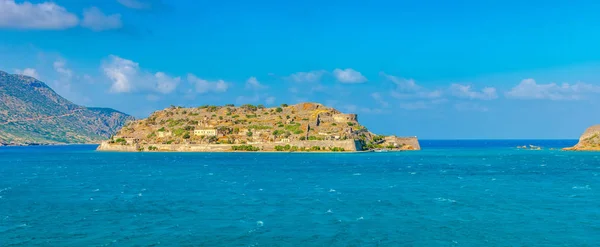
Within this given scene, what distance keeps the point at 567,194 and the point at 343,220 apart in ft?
105

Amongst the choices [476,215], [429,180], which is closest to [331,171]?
[429,180]

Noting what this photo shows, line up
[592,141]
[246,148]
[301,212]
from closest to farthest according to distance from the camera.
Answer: [301,212] < [592,141] < [246,148]

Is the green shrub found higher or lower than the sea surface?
higher

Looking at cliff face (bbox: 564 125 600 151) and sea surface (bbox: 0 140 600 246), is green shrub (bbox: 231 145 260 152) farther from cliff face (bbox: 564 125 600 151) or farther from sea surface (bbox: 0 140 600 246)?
cliff face (bbox: 564 125 600 151)

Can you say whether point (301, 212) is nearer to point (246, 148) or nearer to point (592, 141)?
point (246, 148)

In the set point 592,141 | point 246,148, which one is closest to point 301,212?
point 246,148

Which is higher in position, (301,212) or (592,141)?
(592,141)

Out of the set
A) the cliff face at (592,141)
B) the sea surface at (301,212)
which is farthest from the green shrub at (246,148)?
the cliff face at (592,141)

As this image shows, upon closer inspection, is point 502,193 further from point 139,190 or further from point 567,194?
point 139,190

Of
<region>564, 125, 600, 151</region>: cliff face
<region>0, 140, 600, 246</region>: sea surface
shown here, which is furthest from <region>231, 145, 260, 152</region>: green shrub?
<region>564, 125, 600, 151</region>: cliff face

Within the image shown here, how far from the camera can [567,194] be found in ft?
214

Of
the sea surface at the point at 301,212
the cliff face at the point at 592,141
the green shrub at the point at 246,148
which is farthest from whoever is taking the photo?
the green shrub at the point at 246,148

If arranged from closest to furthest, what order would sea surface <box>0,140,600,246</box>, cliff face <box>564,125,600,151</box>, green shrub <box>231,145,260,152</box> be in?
sea surface <box>0,140,600,246</box>, cliff face <box>564,125,600,151</box>, green shrub <box>231,145,260,152</box>

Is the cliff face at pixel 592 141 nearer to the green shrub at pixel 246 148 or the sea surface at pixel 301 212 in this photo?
the green shrub at pixel 246 148
